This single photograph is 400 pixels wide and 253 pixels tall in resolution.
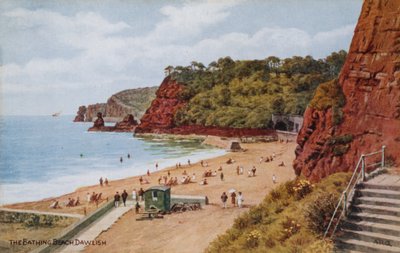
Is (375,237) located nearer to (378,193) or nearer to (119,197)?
(378,193)

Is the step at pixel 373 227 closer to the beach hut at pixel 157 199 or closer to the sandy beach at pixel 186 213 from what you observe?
the sandy beach at pixel 186 213

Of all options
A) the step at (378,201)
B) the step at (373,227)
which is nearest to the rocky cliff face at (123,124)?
the step at (378,201)

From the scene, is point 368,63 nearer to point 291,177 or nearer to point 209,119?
point 291,177

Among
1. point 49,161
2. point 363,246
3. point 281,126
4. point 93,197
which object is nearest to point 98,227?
point 93,197

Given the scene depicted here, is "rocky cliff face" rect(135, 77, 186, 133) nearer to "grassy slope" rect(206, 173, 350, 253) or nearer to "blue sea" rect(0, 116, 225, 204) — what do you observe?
"blue sea" rect(0, 116, 225, 204)

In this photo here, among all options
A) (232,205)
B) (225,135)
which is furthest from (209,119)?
(232,205)

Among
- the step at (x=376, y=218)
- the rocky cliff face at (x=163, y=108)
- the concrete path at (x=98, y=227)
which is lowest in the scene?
the concrete path at (x=98, y=227)
